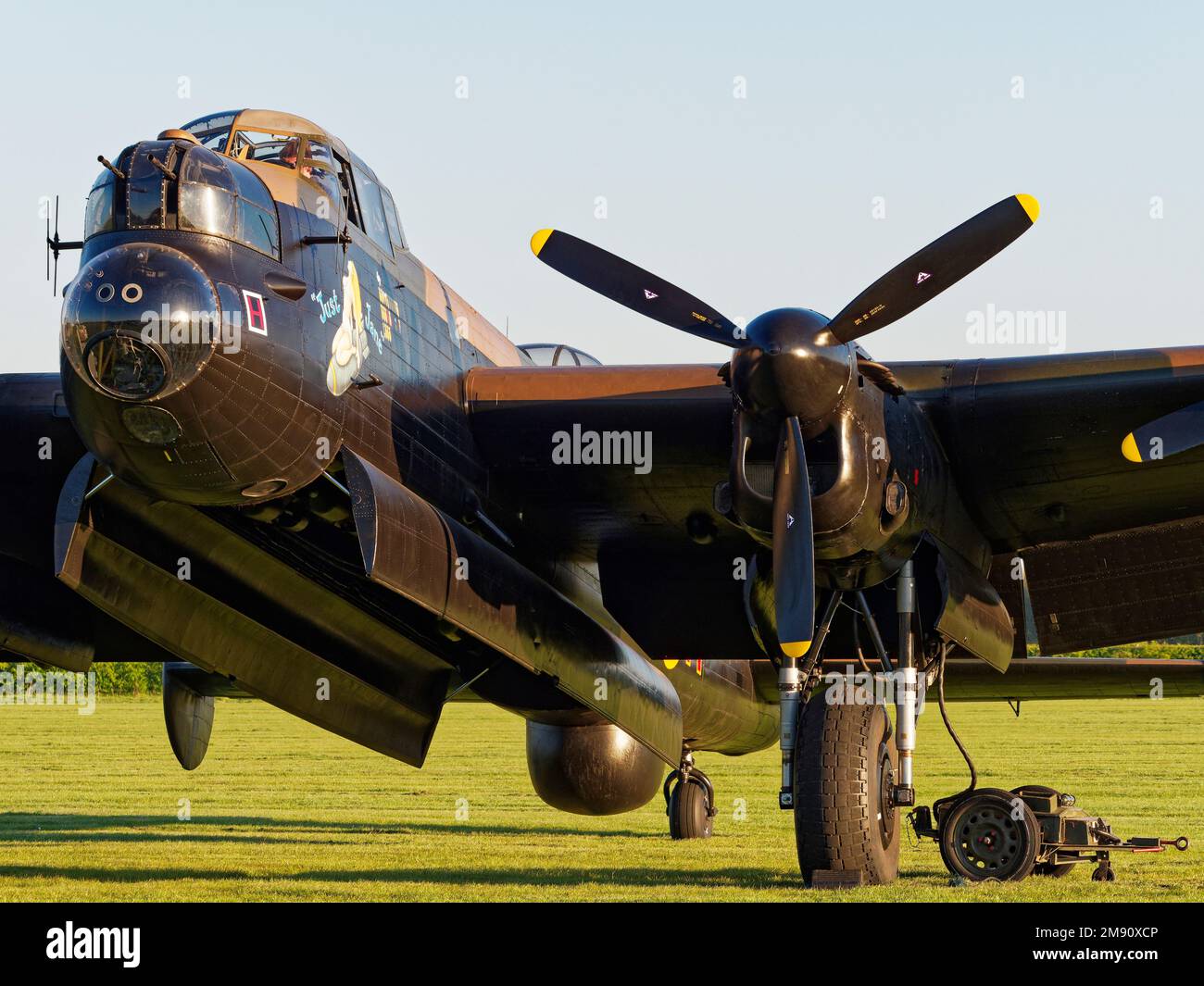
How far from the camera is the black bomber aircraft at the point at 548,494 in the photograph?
8.82 metres

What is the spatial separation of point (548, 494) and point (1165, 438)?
473cm

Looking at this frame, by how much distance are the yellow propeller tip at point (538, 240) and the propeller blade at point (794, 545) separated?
9.70 ft

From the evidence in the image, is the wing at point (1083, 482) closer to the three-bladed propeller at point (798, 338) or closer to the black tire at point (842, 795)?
the three-bladed propeller at point (798, 338)

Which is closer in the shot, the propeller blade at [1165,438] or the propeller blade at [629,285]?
the propeller blade at [1165,438]

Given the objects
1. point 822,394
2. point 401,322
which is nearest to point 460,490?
point 401,322

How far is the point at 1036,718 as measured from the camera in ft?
147

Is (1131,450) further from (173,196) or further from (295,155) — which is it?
(173,196)

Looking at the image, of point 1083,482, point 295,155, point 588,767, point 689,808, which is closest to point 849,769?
point 1083,482

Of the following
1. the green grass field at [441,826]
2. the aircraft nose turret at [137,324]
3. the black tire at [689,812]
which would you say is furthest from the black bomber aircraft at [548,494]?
the black tire at [689,812]

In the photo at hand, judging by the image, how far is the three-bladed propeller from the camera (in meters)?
10.2

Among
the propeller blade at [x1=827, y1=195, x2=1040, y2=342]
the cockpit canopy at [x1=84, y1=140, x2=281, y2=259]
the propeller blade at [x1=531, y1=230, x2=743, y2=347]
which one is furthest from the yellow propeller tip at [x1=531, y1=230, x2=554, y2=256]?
the cockpit canopy at [x1=84, y1=140, x2=281, y2=259]

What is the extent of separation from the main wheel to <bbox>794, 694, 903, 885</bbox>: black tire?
62 cm

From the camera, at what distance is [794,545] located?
34.1 ft

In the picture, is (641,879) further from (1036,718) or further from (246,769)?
(1036,718)
